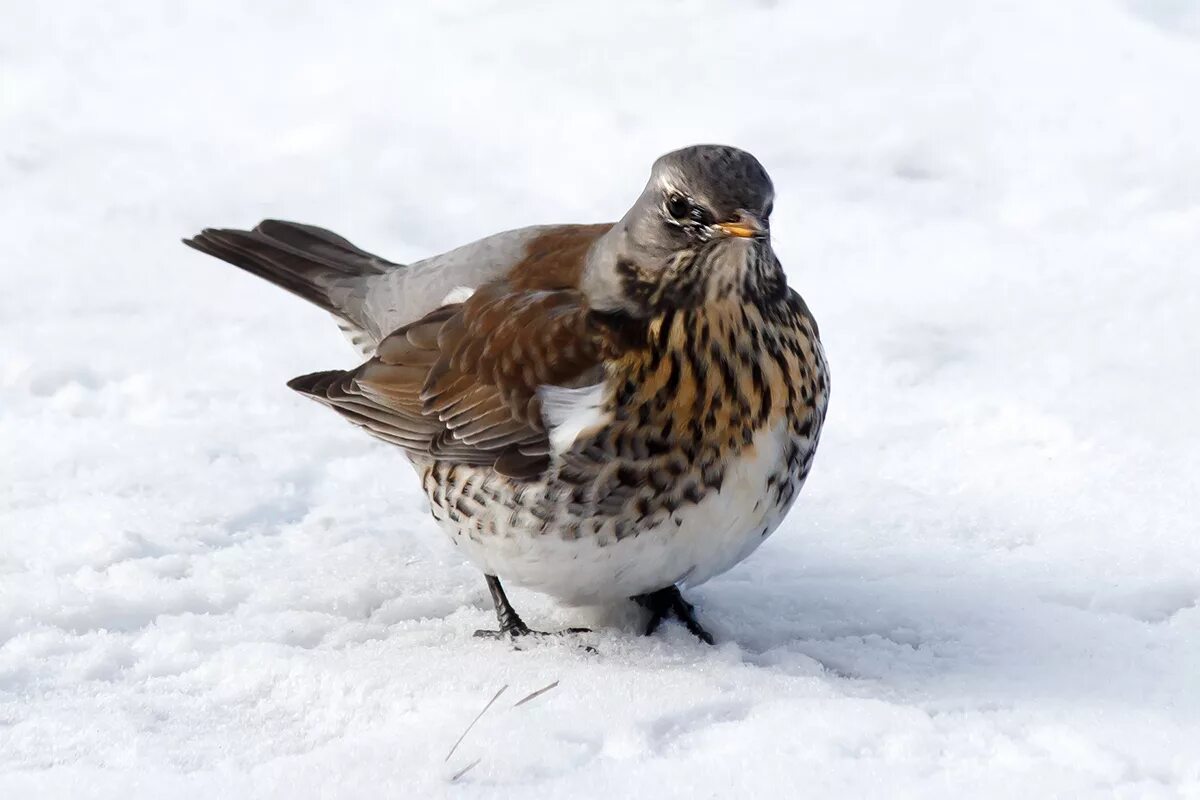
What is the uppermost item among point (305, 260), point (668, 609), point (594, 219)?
point (594, 219)

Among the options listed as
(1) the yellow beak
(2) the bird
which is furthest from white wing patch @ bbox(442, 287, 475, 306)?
(1) the yellow beak

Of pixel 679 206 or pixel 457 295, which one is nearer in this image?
pixel 679 206

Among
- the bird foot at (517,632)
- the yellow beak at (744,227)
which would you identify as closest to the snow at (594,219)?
the bird foot at (517,632)

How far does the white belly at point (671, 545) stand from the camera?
13.8 feet

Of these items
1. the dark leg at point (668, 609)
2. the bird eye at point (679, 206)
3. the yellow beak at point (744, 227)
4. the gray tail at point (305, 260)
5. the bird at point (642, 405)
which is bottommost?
the dark leg at point (668, 609)

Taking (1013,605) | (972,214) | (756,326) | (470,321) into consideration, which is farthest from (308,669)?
(972,214)

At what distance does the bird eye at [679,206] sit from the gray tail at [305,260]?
1724 millimetres

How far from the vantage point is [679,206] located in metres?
4.11

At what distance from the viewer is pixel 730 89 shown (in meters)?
8.93

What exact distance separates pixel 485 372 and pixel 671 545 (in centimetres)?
80

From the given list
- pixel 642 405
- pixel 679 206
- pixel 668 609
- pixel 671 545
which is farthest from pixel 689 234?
pixel 668 609

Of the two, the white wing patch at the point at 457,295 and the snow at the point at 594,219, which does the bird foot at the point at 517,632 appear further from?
the white wing patch at the point at 457,295

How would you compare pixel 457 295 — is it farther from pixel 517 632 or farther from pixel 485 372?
pixel 517 632

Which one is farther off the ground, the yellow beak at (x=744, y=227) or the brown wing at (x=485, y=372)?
the yellow beak at (x=744, y=227)
